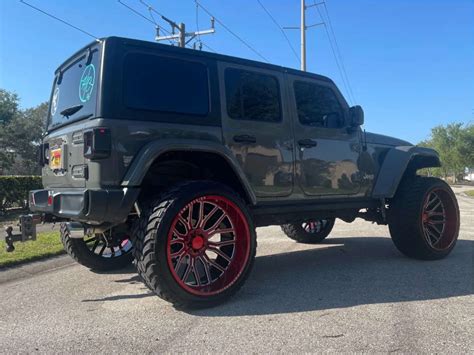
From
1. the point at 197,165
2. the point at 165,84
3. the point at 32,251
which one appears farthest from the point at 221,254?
the point at 32,251

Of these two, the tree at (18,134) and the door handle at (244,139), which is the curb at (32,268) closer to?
the door handle at (244,139)

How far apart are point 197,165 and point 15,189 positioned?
11.5 m

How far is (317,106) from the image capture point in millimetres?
5160

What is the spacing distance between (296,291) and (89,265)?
2470 millimetres

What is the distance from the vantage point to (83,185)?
12.2ft

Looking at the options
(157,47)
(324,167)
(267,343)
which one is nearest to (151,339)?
(267,343)

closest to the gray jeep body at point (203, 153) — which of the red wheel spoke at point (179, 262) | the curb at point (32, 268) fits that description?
the red wheel spoke at point (179, 262)

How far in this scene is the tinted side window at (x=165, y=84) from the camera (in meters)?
3.76

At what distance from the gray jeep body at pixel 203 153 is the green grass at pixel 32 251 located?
1.60 m

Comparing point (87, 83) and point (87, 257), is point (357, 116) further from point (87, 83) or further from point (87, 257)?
point (87, 257)

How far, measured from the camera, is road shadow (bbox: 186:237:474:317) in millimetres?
3770

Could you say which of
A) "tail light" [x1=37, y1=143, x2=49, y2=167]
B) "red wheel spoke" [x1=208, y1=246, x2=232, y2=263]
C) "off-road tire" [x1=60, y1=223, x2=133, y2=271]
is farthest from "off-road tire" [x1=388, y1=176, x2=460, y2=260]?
"tail light" [x1=37, y1=143, x2=49, y2=167]

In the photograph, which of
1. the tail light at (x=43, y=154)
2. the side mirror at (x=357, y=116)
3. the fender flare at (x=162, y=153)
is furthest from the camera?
the side mirror at (x=357, y=116)

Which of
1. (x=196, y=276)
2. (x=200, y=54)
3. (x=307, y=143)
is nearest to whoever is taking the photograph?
(x=196, y=276)
